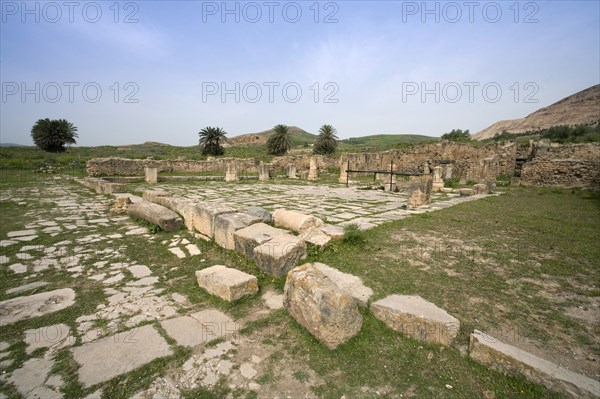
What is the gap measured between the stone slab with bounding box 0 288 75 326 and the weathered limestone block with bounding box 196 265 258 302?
1.55 meters

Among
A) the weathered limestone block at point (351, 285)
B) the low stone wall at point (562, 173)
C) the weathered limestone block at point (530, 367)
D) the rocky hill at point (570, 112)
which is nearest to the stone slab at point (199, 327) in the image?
the weathered limestone block at point (351, 285)

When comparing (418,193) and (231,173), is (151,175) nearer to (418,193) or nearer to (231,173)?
(231,173)

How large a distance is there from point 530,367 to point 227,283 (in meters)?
2.90

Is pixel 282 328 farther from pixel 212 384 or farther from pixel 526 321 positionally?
pixel 526 321

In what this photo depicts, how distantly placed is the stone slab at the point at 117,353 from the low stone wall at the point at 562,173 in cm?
1986

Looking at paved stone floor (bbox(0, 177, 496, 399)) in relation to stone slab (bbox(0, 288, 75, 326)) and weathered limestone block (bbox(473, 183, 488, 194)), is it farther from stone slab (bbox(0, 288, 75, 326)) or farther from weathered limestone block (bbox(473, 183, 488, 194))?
weathered limestone block (bbox(473, 183, 488, 194))

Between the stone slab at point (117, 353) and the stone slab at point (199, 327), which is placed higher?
the stone slab at point (199, 327)

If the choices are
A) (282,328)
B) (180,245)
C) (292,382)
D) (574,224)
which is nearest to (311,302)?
(282,328)

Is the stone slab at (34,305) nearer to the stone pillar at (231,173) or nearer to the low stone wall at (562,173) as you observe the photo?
the stone pillar at (231,173)

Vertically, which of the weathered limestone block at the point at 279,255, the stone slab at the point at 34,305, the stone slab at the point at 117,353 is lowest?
the stone slab at the point at 117,353

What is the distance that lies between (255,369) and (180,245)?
379cm

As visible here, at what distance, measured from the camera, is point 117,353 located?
249 cm

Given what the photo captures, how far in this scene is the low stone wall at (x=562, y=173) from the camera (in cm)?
1434

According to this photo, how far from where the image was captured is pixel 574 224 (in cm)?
694
